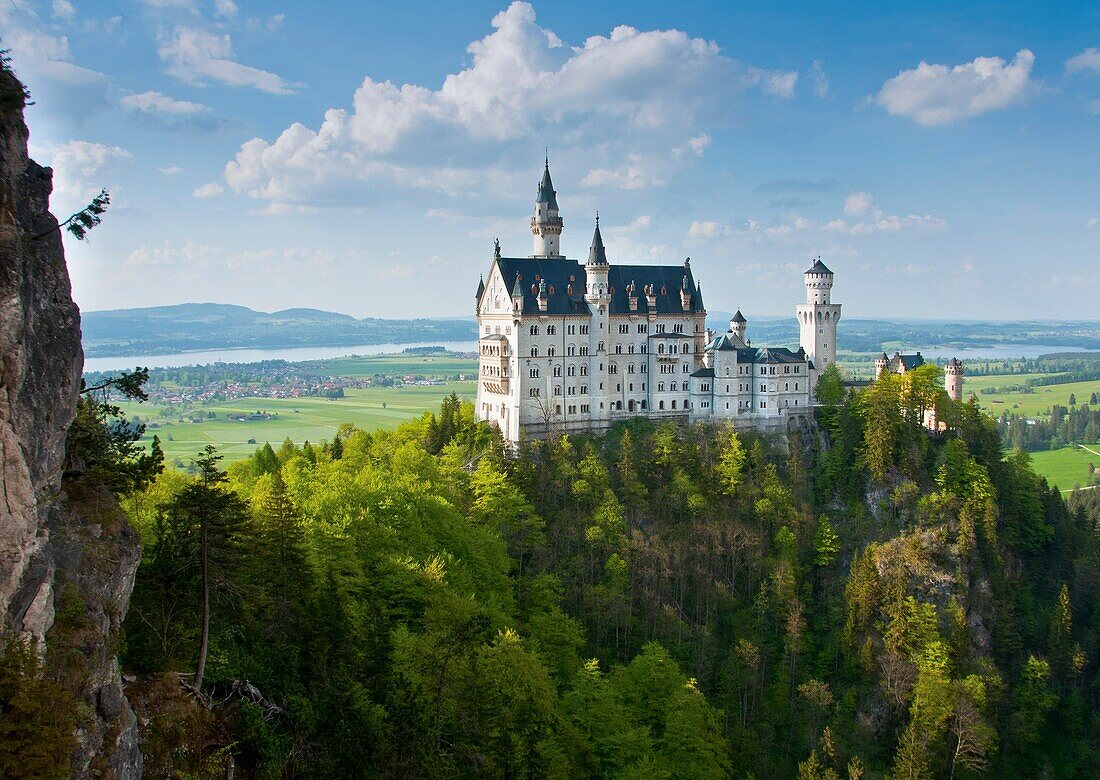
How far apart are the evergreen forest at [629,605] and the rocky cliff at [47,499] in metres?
3.79

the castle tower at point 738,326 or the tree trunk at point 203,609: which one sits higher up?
the castle tower at point 738,326

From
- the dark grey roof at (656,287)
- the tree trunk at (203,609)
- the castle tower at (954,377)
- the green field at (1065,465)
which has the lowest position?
the green field at (1065,465)

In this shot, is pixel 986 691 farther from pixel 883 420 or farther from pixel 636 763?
pixel 636 763

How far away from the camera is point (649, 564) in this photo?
6819 cm

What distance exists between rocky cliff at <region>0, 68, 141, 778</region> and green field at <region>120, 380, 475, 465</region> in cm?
8065

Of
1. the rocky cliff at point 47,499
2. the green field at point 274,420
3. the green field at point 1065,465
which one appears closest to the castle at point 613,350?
the green field at point 274,420

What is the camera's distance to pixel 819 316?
89.6 metres

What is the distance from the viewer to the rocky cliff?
843 inches

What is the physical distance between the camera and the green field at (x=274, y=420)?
121056 mm

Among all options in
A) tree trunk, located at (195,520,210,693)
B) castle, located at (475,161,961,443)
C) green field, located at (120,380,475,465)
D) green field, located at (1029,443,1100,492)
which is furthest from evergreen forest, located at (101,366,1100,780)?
green field, located at (1029,443,1100,492)

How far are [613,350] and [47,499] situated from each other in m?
64.2

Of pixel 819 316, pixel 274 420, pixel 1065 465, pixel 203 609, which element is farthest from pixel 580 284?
pixel 1065 465

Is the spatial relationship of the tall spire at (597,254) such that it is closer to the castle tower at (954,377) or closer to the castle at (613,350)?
the castle at (613,350)

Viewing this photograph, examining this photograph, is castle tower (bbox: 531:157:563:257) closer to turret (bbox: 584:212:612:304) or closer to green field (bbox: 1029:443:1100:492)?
turret (bbox: 584:212:612:304)
